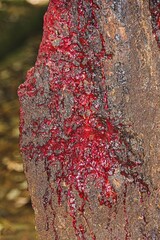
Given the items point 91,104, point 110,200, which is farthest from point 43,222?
point 91,104

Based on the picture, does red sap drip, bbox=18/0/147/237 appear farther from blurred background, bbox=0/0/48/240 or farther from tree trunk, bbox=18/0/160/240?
blurred background, bbox=0/0/48/240

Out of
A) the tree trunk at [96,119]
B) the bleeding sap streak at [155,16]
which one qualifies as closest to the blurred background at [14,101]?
the tree trunk at [96,119]

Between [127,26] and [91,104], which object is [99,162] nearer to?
[91,104]

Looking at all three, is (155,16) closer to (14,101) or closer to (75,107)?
(75,107)

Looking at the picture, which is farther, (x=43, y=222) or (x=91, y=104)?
(x=43, y=222)

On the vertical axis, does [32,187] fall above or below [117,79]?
below

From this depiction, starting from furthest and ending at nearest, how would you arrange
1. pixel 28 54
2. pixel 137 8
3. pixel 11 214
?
pixel 28 54, pixel 11 214, pixel 137 8

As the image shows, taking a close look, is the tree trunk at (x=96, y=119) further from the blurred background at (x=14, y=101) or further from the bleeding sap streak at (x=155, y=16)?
the blurred background at (x=14, y=101)

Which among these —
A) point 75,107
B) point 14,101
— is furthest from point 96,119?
point 14,101
